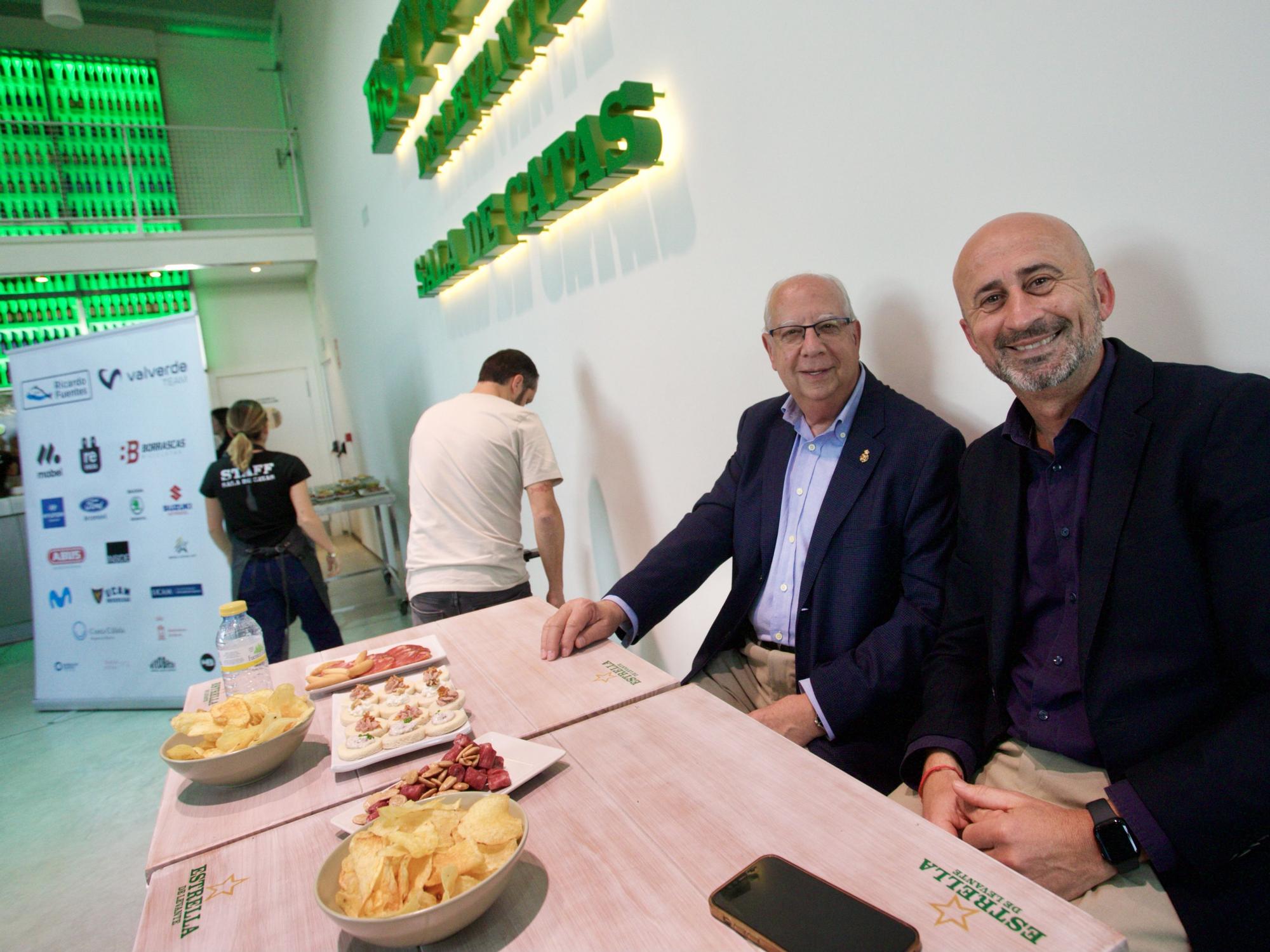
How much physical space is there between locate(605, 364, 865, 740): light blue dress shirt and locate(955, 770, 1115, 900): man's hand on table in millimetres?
742

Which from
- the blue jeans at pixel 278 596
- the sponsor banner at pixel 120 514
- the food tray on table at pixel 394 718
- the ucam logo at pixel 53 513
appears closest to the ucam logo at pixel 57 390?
the sponsor banner at pixel 120 514

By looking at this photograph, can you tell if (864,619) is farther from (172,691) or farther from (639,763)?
(172,691)

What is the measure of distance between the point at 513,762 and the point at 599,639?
0.62 meters

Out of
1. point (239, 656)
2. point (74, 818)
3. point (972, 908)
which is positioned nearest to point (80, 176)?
point (74, 818)

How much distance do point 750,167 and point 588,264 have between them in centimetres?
107

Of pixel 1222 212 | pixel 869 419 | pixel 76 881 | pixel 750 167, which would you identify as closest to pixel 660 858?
pixel 869 419

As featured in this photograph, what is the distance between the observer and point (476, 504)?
2.94 meters

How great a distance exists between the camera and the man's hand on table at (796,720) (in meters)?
1.60

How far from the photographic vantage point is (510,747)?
1245 millimetres

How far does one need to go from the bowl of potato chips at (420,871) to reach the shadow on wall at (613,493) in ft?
6.87

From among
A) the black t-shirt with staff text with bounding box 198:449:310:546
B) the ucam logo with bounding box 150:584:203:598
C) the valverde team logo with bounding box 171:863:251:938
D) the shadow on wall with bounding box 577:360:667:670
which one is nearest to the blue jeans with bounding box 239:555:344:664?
the black t-shirt with staff text with bounding box 198:449:310:546

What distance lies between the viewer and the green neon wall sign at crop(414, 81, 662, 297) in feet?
8.11

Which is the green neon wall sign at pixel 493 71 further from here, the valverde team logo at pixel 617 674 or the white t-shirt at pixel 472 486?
the valverde team logo at pixel 617 674

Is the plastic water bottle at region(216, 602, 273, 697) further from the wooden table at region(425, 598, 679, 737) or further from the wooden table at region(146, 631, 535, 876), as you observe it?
the wooden table at region(425, 598, 679, 737)
